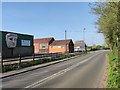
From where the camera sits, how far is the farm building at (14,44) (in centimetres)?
6025

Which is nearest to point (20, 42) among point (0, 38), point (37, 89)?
point (0, 38)

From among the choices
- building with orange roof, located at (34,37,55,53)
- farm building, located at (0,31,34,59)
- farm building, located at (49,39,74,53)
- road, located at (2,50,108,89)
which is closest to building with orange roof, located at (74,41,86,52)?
building with orange roof, located at (34,37,55,53)

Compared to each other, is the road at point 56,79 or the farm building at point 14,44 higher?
the farm building at point 14,44

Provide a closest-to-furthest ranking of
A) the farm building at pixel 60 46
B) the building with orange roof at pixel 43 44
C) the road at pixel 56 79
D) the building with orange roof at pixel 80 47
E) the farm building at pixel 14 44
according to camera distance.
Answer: the road at pixel 56 79, the farm building at pixel 14 44, the farm building at pixel 60 46, the building with orange roof at pixel 43 44, the building with orange roof at pixel 80 47

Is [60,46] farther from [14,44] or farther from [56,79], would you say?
[56,79]

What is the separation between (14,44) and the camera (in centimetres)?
6381

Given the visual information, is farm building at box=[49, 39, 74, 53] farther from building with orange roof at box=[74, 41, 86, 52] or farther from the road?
the road

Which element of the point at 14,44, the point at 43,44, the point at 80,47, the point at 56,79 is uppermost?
the point at 43,44

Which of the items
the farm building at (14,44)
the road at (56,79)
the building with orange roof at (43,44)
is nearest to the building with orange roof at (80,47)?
the building with orange roof at (43,44)

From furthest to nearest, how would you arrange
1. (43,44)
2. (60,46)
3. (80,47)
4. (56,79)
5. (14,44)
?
(80,47) < (43,44) < (60,46) < (14,44) < (56,79)

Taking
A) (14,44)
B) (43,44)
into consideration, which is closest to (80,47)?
(43,44)

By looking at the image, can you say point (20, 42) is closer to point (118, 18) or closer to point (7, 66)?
point (7, 66)

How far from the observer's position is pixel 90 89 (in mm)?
14281

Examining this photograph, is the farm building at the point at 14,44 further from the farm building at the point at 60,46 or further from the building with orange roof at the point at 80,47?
the building with orange roof at the point at 80,47
